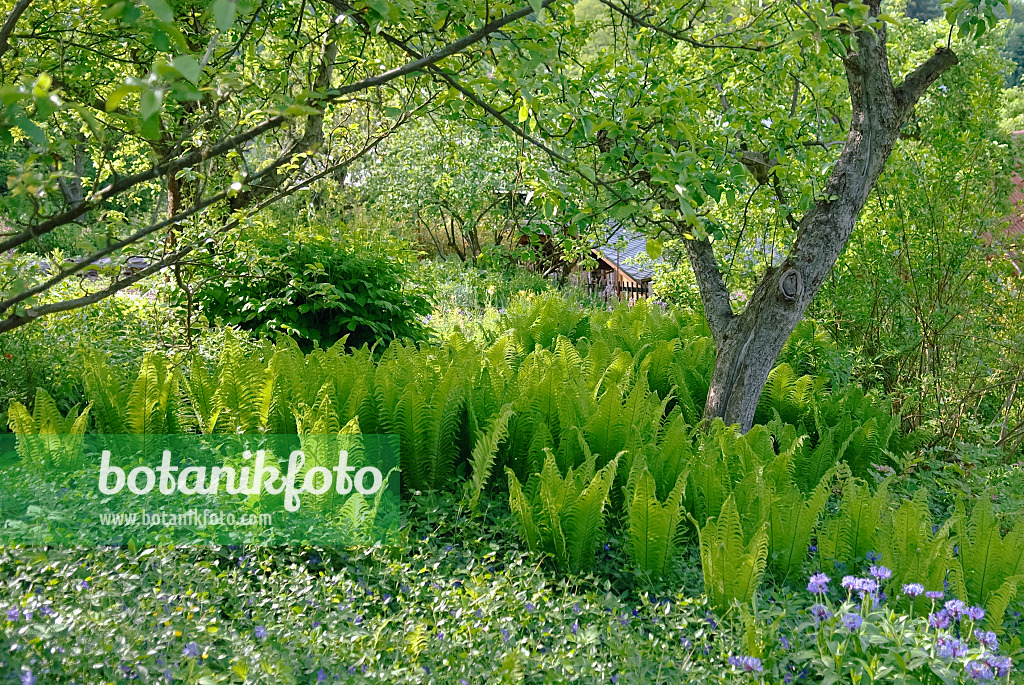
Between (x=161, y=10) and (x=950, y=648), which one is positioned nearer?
(x=161, y=10)

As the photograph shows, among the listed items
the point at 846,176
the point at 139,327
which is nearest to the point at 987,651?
the point at 846,176

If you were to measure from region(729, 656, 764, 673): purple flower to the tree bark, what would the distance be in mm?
2330

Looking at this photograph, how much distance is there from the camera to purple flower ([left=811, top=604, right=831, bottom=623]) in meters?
2.28

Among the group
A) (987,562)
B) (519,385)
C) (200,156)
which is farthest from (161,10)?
(519,385)

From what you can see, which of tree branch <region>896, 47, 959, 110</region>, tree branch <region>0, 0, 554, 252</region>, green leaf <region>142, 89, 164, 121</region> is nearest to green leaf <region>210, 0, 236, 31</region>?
green leaf <region>142, 89, 164, 121</region>

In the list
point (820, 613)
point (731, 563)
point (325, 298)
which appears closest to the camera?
point (820, 613)

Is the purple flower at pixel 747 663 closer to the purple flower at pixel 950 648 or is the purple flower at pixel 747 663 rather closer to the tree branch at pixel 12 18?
the purple flower at pixel 950 648

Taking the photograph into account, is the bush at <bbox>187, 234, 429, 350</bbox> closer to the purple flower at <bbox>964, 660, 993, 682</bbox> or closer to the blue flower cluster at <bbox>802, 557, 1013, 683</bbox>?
the blue flower cluster at <bbox>802, 557, 1013, 683</bbox>

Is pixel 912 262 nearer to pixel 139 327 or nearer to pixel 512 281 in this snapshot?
pixel 139 327

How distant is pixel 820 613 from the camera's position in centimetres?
232

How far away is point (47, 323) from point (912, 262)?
17.4 feet

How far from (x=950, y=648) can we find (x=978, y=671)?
3.0 inches

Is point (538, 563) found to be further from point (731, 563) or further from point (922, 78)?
point (922, 78)

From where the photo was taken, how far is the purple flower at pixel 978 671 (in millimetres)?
1996
